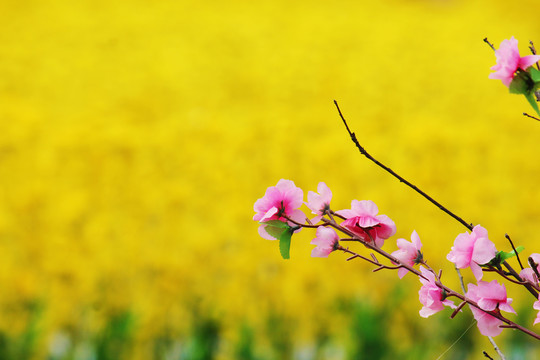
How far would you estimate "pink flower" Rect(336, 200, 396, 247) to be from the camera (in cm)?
66

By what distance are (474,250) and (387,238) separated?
9 centimetres

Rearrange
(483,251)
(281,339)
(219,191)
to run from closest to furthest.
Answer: (483,251) < (281,339) < (219,191)

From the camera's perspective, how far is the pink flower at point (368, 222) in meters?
0.66

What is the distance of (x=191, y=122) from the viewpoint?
4.01 m

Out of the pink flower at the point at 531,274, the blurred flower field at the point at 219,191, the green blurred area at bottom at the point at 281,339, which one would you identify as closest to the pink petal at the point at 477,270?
the pink flower at the point at 531,274

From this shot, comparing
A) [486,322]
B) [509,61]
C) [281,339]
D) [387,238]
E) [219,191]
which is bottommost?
[486,322]

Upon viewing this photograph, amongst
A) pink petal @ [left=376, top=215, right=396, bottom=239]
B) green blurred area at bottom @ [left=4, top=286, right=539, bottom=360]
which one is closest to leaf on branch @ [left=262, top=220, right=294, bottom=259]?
pink petal @ [left=376, top=215, right=396, bottom=239]

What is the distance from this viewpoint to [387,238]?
0.65 m

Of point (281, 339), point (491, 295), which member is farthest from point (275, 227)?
point (281, 339)

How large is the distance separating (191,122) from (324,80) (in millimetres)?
1765

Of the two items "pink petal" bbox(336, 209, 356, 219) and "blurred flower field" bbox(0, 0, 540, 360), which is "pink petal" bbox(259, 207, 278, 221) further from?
"blurred flower field" bbox(0, 0, 540, 360)

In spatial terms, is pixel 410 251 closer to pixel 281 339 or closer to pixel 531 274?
pixel 531 274

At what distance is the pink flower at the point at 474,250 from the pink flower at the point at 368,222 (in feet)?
0.25

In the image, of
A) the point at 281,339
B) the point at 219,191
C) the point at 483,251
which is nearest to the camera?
the point at 483,251
